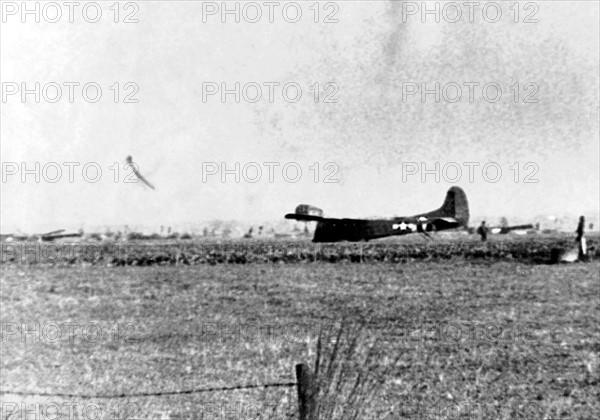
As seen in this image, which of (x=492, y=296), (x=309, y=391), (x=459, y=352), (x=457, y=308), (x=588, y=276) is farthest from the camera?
(x=588, y=276)

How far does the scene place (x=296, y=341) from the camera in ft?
43.6

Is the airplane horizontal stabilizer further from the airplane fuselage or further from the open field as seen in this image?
the open field

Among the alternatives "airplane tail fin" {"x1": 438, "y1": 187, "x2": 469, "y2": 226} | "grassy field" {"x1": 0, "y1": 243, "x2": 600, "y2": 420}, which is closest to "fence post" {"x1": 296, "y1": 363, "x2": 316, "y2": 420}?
"grassy field" {"x1": 0, "y1": 243, "x2": 600, "y2": 420}

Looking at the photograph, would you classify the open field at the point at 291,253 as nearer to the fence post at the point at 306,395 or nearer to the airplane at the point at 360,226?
the airplane at the point at 360,226

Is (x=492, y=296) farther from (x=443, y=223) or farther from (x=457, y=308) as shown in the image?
(x=443, y=223)

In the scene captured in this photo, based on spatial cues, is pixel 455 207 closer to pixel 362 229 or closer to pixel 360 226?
pixel 360 226

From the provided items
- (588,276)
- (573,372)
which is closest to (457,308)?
(573,372)

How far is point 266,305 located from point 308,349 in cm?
657

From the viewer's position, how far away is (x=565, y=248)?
30641mm

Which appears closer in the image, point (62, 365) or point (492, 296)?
point (62, 365)

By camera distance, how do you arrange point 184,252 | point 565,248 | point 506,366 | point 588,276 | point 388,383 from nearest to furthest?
1. point 388,383
2. point 506,366
3. point 588,276
4. point 565,248
5. point 184,252

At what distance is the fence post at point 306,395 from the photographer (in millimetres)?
3802

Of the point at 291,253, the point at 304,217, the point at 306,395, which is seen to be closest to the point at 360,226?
the point at 304,217

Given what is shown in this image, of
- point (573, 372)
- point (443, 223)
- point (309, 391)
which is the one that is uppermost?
point (443, 223)
